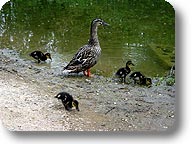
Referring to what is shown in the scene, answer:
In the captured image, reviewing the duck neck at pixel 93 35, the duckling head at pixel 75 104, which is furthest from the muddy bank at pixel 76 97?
the duck neck at pixel 93 35

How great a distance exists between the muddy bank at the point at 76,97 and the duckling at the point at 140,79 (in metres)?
0.03

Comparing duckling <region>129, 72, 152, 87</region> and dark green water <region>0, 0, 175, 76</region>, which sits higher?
dark green water <region>0, 0, 175, 76</region>

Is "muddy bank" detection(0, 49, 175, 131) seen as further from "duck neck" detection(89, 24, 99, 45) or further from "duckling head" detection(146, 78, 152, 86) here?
"duck neck" detection(89, 24, 99, 45)

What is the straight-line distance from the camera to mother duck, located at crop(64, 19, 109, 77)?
277 cm

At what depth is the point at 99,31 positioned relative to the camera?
2779 millimetres

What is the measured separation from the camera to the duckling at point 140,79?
2.74m

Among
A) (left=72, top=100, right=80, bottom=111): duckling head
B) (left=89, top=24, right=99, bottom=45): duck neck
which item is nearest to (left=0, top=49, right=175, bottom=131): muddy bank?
(left=72, top=100, right=80, bottom=111): duckling head

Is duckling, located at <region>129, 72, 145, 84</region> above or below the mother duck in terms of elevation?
below

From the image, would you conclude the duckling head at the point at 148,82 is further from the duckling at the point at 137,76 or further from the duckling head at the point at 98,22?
the duckling head at the point at 98,22

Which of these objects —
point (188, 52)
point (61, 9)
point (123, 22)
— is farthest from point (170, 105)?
point (61, 9)

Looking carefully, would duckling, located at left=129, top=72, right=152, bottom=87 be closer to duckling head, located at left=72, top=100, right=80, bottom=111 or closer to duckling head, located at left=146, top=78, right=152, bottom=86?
duckling head, located at left=146, top=78, right=152, bottom=86

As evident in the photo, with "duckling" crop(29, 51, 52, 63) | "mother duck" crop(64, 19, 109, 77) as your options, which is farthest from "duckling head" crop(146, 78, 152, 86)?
"duckling" crop(29, 51, 52, 63)

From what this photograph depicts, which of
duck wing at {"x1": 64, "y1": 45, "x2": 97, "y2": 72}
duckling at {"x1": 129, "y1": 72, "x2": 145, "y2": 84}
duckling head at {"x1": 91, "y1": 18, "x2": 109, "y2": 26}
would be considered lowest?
duckling at {"x1": 129, "y1": 72, "x2": 145, "y2": 84}

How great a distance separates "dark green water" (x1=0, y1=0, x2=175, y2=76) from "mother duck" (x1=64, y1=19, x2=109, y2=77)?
0.08 ft
